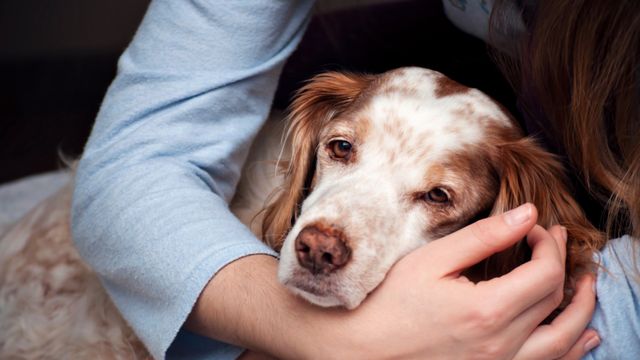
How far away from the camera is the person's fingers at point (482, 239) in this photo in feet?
3.78

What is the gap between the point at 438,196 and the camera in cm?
131

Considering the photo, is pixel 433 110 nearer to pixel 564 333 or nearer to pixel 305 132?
pixel 305 132

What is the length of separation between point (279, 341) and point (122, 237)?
0.32 m

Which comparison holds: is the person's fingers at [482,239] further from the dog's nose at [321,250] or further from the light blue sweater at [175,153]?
the light blue sweater at [175,153]

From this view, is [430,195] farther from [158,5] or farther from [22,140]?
[22,140]

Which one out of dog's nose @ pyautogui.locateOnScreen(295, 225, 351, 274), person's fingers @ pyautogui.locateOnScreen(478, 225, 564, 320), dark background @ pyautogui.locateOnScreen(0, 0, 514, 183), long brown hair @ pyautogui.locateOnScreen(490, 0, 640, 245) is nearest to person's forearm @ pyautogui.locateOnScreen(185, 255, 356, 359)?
dog's nose @ pyautogui.locateOnScreen(295, 225, 351, 274)

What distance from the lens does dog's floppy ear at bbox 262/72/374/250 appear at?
1.48 m

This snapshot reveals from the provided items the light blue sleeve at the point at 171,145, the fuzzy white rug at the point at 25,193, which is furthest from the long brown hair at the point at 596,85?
the fuzzy white rug at the point at 25,193

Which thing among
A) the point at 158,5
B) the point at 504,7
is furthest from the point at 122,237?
the point at 504,7

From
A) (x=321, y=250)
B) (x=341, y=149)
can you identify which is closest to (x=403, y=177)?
(x=341, y=149)

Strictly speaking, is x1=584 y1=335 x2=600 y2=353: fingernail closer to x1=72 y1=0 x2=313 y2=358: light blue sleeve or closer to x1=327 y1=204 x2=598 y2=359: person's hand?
x1=327 y1=204 x2=598 y2=359: person's hand

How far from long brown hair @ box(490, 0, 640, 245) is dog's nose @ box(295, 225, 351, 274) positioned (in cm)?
45

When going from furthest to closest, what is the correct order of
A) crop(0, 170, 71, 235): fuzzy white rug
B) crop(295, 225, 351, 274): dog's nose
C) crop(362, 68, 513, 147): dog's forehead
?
crop(0, 170, 71, 235): fuzzy white rug < crop(362, 68, 513, 147): dog's forehead < crop(295, 225, 351, 274): dog's nose

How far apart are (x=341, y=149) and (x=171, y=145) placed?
0.96 ft
